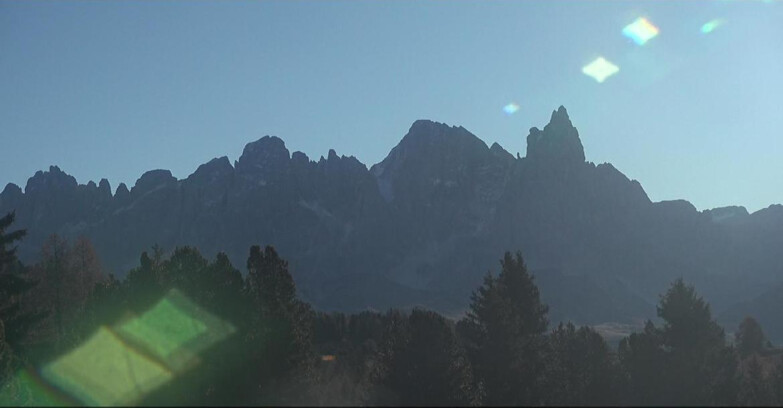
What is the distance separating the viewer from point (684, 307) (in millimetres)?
41219

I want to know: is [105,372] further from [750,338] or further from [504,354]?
[750,338]

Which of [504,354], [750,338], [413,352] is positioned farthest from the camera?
[750,338]

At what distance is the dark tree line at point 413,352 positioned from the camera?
117ft

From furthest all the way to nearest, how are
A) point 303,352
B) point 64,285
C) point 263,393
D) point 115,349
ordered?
point 64,285, point 115,349, point 303,352, point 263,393

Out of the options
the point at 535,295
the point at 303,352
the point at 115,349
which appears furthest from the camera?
the point at 535,295

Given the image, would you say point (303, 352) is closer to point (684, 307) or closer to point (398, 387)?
point (398, 387)

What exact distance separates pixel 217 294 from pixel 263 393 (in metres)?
6.70

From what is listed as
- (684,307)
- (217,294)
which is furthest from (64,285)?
(684,307)

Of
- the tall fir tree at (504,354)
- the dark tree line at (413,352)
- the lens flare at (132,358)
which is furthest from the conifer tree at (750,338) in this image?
the lens flare at (132,358)

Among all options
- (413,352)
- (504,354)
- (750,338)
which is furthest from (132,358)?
(750,338)

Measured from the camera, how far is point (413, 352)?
38875 millimetres

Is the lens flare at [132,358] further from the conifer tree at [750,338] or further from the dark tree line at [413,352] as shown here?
the conifer tree at [750,338]

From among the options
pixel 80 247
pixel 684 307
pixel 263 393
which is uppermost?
pixel 80 247

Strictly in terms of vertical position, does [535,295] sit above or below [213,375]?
above
